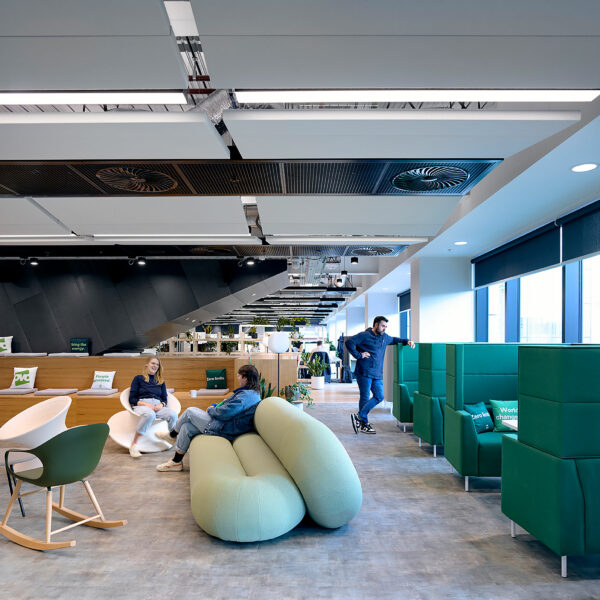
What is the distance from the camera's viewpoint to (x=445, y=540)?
11.8ft

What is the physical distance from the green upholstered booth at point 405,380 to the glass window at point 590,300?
2621 millimetres

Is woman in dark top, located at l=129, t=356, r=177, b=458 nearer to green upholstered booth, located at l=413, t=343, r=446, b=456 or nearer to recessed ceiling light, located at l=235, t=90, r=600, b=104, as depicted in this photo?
green upholstered booth, located at l=413, t=343, r=446, b=456

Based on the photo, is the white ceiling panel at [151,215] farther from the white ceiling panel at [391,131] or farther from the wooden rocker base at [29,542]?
the wooden rocker base at [29,542]

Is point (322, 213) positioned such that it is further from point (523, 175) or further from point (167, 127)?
point (167, 127)

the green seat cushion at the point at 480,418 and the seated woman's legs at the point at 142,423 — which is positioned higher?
the green seat cushion at the point at 480,418

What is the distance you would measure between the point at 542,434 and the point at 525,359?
547 mm

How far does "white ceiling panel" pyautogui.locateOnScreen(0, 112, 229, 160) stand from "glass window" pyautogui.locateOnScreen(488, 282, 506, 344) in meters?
6.32

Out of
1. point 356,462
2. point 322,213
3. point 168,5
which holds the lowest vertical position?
point 356,462

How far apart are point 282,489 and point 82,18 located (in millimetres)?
3120

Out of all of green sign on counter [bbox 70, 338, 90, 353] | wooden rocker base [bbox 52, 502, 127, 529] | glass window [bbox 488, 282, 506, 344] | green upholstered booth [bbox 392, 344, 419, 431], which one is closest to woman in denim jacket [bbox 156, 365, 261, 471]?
wooden rocker base [bbox 52, 502, 127, 529]

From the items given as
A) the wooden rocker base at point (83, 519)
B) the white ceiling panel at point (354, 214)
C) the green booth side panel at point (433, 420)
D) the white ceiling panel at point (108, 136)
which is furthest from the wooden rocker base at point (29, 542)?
the green booth side panel at point (433, 420)

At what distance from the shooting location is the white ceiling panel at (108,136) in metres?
3.48

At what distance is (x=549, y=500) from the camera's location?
122 inches

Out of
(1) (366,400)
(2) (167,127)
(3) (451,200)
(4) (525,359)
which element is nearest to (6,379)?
(1) (366,400)
